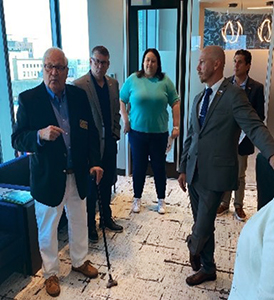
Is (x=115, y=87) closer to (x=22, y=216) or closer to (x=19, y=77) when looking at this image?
(x=19, y=77)

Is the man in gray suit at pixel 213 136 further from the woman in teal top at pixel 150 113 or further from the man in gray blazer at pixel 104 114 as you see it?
the woman in teal top at pixel 150 113

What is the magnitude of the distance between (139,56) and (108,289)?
2789 mm

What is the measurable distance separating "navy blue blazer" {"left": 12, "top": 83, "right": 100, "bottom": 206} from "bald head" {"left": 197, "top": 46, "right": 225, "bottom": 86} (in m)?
0.78

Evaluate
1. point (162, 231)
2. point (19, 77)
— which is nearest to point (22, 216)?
point (162, 231)

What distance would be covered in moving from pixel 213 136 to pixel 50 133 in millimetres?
931

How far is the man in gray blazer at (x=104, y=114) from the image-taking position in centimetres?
261

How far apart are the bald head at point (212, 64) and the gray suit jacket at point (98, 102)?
1.00 m

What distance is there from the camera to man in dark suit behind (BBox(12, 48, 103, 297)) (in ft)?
6.23

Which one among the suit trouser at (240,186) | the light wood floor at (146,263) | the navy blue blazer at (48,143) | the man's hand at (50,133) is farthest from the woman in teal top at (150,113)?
the man's hand at (50,133)

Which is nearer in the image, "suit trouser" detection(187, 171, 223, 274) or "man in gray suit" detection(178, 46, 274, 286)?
"man in gray suit" detection(178, 46, 274, 286)

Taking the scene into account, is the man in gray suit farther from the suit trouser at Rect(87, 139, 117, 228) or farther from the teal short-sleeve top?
the teal short-sleeve top

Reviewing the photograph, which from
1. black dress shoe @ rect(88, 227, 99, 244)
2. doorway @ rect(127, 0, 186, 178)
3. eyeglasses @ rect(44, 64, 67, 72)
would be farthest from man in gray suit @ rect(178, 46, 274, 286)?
doorway @ rect(127, 0, 186, 178)

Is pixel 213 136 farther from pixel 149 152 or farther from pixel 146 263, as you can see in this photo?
pixel 149 152

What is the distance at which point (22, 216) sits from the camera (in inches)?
85.4
